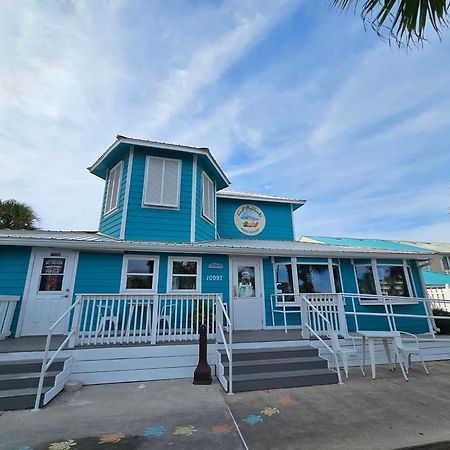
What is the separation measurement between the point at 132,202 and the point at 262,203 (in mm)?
5704

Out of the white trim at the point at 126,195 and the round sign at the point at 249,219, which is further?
the round sign at the point at 249,219

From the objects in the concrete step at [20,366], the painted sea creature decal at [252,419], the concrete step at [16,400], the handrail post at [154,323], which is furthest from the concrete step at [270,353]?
the concrete step at [20,366]

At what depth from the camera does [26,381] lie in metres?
4.16

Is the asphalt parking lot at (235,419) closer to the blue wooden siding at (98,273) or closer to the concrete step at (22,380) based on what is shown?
the concrete step at (22,380)

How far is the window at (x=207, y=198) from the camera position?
9.27m

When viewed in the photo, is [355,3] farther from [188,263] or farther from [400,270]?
[400,270]

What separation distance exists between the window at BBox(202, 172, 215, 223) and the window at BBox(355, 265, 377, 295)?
581cm

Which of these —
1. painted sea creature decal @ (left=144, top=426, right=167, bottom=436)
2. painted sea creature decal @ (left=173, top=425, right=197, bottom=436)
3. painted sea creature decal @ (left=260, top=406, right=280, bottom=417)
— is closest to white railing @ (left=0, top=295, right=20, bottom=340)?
painted sea creature decal @ (left=144, top=426, right=167, bottom=436)

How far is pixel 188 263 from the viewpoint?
7.70m

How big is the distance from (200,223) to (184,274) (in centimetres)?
202

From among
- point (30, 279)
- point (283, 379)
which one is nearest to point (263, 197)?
point (283, 379)

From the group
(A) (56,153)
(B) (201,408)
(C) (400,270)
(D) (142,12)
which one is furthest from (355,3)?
(C) (400,270)

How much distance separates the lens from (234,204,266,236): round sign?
10847 millimetres

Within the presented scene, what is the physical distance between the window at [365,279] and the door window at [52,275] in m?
9.65
